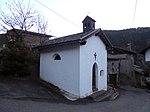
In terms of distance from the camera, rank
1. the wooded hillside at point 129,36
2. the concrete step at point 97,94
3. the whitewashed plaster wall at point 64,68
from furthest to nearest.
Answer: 1. the wooded hillside at point 129,36
2. the whitewashed plaster wall at point 64,68
3. the concrete step at point 97,94

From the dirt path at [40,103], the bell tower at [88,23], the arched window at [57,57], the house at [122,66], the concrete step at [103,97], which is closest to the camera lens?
the dirt path at [40,103]

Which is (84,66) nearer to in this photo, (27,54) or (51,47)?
(51,47)

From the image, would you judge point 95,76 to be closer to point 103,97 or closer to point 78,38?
point 103,97

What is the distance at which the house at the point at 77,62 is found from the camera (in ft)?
65.3

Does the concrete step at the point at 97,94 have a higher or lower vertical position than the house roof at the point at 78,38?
lower

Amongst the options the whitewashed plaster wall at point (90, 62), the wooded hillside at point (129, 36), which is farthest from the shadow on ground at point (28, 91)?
the wooded hillside at point (129, 36)

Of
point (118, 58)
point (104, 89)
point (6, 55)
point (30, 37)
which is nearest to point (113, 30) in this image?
point (118, 58)

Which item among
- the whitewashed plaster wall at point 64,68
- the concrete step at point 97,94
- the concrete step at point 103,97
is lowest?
the concrete step at point 103,97

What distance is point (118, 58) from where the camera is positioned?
36875mm

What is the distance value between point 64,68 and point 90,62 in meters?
2.29

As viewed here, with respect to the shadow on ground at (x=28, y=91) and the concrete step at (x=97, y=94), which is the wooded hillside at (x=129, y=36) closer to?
the concrete step at (x=97, y=94)

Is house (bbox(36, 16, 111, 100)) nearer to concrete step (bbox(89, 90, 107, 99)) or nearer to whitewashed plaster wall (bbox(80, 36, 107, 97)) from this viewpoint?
whitewashed plaster wall (bbox(80, 36, 107, 97))

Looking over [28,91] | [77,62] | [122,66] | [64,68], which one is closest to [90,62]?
[77,62]

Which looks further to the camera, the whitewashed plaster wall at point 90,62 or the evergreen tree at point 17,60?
the evergreen tree at point 17,60
